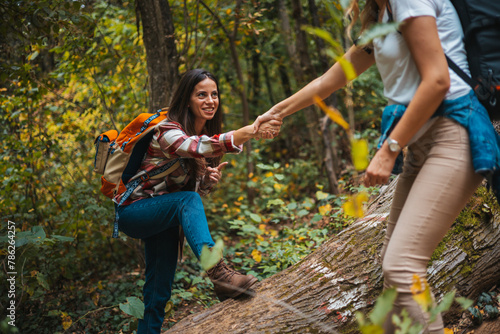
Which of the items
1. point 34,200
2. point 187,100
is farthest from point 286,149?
point 187,100

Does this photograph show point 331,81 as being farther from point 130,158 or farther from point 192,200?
point 130,158

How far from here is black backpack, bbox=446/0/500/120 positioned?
4.67ft

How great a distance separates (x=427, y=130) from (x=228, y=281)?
152 cm

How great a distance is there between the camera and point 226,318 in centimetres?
240

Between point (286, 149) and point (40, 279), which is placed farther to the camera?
point (286, 149)

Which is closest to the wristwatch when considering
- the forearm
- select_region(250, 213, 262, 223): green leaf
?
the forearm

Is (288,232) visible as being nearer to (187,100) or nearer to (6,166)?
(187,100)

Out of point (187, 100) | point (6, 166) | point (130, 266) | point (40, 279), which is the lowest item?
point (130, 266)

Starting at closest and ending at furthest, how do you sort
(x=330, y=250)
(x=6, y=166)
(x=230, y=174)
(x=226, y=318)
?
1. (x=226, y=318)
2. (x=330, y=250)
3. (x=6, y=166)
4. (x=230, y=174)

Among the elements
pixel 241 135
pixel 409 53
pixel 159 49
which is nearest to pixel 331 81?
pixel 409 53

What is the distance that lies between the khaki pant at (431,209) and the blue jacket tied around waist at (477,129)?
0.03 meters

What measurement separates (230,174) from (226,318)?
15.5 ft

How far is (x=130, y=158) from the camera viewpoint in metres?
2.64

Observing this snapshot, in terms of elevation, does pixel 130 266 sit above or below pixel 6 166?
below
